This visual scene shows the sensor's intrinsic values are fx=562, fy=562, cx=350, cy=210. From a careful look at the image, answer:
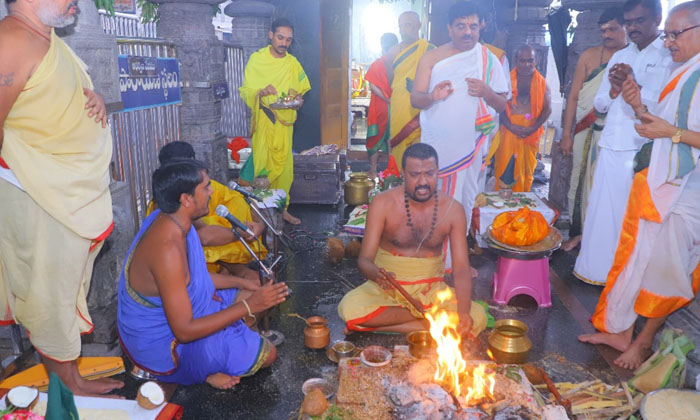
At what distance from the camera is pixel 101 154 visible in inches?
134

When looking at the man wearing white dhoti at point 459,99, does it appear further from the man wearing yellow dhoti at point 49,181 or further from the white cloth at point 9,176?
the white cloth at point 9,176

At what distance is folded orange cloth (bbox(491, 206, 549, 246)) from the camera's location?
16.0 ft

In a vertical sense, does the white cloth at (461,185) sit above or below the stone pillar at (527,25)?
below

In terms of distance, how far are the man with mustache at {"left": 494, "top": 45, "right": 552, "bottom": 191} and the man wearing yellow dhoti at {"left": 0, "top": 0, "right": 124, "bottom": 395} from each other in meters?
6.01

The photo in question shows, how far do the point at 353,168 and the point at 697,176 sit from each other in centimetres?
806

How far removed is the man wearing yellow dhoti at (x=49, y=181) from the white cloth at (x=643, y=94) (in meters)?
4.31

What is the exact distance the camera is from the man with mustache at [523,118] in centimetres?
789

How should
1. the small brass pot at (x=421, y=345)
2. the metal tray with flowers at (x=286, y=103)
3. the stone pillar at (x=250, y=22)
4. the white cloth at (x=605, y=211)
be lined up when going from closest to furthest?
the small brass pot at (x=421, y=345) < the white cloth at (x=605, y=211) < the metal tray with flowers at (x=286, y=103) < the stone pillar at (x=250, y=22)

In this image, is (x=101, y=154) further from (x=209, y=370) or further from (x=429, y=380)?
(x=429, y=380)

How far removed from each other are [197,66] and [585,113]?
449 cm

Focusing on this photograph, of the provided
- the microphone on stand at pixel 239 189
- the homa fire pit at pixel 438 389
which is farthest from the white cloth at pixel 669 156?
the microphone on stand at pixel 239 189

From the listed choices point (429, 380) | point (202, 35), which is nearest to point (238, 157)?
point (202, 35)

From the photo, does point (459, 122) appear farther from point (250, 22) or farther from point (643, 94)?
point (250, 22)

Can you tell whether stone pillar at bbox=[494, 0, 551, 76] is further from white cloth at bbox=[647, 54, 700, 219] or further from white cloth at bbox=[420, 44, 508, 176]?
white cloth at bbox=[647, 54, 700, 219]
